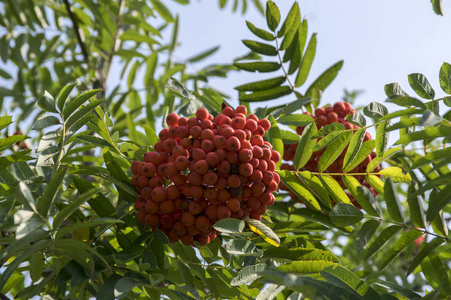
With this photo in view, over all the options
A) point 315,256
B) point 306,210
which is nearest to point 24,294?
point 315,256

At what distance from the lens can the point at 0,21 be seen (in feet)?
14.0

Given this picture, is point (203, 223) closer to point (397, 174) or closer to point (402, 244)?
point (402, 244)

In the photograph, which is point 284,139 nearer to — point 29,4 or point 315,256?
point 315,256

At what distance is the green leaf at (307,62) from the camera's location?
295cm

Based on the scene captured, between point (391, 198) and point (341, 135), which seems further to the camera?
point (341, 135)

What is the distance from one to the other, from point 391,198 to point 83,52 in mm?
3015

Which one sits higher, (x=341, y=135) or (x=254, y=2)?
(x=254, y=2)

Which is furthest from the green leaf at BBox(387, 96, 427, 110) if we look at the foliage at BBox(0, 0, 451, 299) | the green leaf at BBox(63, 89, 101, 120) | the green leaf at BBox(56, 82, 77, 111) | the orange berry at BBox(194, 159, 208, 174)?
the green leaf at BBox(56, 82, 77, 111)

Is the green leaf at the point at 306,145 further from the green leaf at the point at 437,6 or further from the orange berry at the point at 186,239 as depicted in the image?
the green leaf at the point at 437,6

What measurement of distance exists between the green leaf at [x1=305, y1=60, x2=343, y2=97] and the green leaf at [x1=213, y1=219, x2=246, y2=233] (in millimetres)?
1323

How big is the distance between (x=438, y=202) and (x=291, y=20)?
1.43m

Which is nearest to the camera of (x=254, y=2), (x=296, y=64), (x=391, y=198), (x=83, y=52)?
(x=391, y=198)

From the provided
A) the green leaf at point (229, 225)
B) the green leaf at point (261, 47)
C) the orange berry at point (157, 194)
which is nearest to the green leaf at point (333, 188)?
the green leaf at point (229, 225)

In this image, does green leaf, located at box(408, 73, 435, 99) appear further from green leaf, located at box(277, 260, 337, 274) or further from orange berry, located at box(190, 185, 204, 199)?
orange berry, located at box(190, 185, 204, 199)
